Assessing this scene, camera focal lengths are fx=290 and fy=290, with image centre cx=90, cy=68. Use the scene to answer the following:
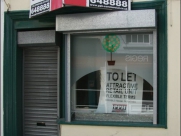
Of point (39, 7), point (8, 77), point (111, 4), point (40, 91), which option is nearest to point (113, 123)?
point (40, 91)

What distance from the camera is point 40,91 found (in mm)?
6293

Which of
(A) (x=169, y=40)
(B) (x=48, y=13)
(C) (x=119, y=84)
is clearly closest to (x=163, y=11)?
(A) (x=169, y=40)

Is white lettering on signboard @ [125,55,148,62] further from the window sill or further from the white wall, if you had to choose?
the window sill

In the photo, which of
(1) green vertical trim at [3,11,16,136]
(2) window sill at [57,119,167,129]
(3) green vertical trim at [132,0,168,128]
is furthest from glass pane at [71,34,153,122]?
(1) green vertical trim at [3,11,16,136]

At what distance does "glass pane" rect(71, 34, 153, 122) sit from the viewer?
17.9ft

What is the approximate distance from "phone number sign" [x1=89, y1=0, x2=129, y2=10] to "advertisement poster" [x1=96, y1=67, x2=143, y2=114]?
1.21 m

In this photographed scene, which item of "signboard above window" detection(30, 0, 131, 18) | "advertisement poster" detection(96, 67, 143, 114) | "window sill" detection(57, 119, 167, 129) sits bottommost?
"window sill" detection(57, 119, 167, 129)

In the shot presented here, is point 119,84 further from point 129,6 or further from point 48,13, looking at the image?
point 48,13

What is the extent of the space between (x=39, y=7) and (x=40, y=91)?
6.11 ft

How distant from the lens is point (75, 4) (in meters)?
4.92

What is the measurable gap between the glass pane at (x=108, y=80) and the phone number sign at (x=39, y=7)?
0.81 meters

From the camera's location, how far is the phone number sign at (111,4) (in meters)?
5.02

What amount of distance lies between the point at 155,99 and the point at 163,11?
1.59 meters

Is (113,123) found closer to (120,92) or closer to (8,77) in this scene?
(120,92)
